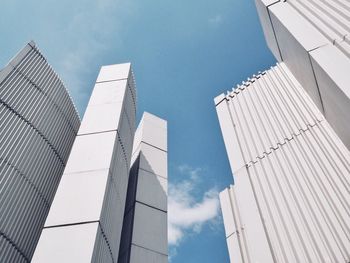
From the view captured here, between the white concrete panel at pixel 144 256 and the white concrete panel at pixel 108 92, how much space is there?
226 inches

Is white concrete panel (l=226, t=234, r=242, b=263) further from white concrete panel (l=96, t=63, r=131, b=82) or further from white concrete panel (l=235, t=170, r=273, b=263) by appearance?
white concrete panel (l=96, t=63, r=131, b=82)

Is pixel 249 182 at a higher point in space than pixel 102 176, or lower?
lower

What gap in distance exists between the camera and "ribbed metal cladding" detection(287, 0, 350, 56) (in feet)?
19.5

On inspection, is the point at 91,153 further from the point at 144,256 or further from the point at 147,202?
the point at 147,202

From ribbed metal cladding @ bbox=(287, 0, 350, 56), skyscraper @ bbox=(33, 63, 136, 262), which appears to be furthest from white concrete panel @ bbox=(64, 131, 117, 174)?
ribbed metal cladding @ bbox=(287, 0, 350, 56)

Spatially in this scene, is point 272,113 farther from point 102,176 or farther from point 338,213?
point 102,176

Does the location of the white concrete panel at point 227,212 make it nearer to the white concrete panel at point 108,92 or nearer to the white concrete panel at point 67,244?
the white concrete panel at point 67,244

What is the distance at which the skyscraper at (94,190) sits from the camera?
755 cm

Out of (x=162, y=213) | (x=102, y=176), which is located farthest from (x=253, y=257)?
(x=162, y=213)

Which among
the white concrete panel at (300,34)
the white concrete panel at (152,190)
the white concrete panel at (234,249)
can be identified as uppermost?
the white concrete panel at (152,190)

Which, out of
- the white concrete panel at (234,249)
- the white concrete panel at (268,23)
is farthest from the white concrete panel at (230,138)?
the white concrete panel at (268,23)

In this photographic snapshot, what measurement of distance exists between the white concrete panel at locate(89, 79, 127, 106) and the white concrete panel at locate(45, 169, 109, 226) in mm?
4596

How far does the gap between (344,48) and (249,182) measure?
11.8 ft

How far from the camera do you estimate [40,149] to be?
11367 mm
